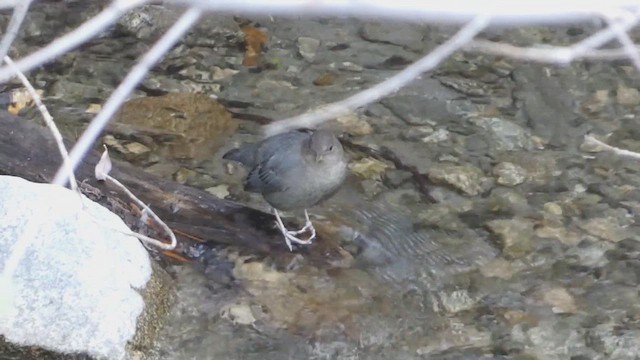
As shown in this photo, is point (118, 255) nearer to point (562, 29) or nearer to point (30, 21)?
point (30, 21)

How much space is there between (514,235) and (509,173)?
675mm

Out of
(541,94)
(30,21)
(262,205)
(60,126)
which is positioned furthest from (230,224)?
(30,21)

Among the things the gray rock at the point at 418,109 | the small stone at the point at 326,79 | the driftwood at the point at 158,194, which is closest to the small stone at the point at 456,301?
the driftwood at the point at 158,194

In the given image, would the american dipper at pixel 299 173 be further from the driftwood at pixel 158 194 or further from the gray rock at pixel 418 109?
the gray rock at pixel 418 109

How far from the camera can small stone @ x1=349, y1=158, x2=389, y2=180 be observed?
5758 millimetres

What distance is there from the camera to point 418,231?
17.2ft

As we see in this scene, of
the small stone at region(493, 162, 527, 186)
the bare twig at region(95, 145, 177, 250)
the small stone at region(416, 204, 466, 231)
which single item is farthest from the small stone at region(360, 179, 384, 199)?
the bare twig at region(95, 145, 177, 250)

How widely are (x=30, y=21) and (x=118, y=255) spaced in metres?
3.98

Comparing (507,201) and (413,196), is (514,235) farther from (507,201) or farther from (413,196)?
(413,196)

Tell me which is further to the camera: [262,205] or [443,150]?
[443,150]

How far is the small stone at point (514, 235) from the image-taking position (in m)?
5.11

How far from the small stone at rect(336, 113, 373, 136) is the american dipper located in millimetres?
1153

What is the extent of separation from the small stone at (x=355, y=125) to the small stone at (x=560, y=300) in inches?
72.2

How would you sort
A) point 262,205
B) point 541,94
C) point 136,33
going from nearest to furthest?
1. point 262,205
2. point 541,94
3. point 136,33
